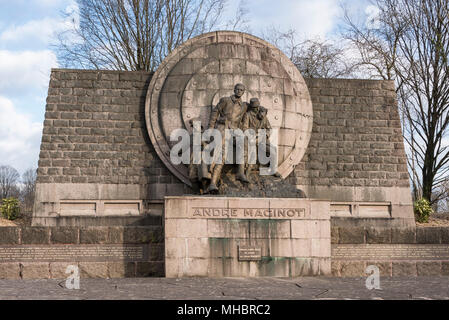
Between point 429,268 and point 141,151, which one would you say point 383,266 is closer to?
point 429,268

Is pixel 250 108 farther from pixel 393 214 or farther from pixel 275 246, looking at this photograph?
pixel 393 214

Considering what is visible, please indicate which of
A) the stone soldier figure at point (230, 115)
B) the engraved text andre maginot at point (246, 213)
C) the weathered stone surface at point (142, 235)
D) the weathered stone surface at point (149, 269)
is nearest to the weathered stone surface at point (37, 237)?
the weathered stone surface at point (142, 235)

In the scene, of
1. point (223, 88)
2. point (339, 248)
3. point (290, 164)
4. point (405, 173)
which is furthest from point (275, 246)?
point (405, 173)

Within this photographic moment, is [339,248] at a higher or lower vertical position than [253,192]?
lower

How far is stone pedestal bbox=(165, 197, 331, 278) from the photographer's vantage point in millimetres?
10133

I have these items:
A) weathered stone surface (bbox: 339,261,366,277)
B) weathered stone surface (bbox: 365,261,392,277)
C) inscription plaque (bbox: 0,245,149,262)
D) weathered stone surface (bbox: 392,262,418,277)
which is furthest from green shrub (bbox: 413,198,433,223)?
inscription plaque (bbox: 0,245,149,262)

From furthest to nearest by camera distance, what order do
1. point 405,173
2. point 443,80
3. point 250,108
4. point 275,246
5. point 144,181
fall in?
point 443,80 < point 405,173 < point 144,181 < point 250,108 < point 275,246

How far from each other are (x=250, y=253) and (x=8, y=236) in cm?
540

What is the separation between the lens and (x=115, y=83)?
13.8m

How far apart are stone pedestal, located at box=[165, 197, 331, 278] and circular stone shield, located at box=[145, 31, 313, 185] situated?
294 centimetres

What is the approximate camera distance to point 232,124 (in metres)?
11.6

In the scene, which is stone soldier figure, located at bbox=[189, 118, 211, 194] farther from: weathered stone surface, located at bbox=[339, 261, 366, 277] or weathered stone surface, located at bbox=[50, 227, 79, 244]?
weathered stone surface, located at bbox=[339, 261, 366, 277]

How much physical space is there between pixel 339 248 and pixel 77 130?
6877mm

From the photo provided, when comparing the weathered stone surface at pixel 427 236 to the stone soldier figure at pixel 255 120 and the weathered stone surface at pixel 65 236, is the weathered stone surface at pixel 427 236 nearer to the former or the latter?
the stone soldier figure at pixel 255 120
